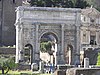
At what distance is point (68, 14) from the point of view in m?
51.5

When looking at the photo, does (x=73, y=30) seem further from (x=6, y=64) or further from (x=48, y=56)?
(x=6, y=64)

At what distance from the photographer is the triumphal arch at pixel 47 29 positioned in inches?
1975

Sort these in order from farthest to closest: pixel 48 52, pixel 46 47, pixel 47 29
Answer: pixel 46 47, pixel 48 52, pixel 47 29

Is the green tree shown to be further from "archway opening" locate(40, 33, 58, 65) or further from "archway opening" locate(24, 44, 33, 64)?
"archway opening" locate(24, 44, 33, 64)

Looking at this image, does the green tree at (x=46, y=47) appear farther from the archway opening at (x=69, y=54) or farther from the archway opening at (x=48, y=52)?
the archway opening at (x=69, y=54)

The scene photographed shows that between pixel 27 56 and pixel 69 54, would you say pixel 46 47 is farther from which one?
pixel 69 54

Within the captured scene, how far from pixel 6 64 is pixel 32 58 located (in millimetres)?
10854

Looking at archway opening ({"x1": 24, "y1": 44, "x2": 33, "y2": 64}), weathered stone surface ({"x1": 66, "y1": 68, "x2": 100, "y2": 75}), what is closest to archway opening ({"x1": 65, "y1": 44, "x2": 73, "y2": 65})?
archway opening ({"x1": 24, "y1": 44, "x2": 33, "y2": 64})

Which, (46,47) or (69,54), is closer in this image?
(69,54)

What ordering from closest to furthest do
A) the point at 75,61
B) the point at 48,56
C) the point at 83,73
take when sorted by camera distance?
the point at 83,73
the point at 75,61
the point at 48,56

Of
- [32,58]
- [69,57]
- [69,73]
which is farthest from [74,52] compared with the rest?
[69,73]

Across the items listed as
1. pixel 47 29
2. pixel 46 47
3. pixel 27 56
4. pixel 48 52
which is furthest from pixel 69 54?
pixel 46 47

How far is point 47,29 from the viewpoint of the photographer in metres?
50.6

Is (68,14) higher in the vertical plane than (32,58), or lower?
higher
